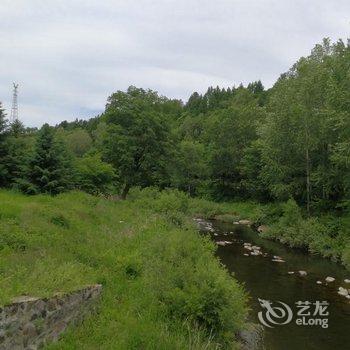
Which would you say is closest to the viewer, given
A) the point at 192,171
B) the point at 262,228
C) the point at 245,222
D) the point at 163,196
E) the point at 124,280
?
the point at 124,280

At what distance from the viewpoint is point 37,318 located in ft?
26.6

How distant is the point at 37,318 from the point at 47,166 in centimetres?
1469

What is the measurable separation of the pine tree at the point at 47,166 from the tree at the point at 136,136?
480 inches

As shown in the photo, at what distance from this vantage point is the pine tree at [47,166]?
21156 millimetres

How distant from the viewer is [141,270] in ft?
42.5

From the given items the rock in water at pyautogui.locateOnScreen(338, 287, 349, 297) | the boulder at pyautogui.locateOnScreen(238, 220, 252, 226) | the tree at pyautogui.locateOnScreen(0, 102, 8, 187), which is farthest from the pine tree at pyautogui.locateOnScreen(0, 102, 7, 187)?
the boulder at pyautogui.locateOnScreen(238, 220, 252, 226)

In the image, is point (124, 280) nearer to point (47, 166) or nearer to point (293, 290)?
point (293, 290)

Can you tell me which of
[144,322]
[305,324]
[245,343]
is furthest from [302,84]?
[144,322]

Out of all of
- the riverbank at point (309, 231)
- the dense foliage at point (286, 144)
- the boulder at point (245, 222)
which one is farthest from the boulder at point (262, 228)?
the boulder at point (245, 222)

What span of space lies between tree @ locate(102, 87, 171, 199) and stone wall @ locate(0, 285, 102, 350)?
25.5 metres

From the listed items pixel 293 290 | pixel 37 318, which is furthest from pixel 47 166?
pixel 37 318

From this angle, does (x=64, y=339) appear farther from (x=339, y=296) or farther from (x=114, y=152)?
(x=114, y=152)

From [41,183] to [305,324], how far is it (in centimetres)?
1419

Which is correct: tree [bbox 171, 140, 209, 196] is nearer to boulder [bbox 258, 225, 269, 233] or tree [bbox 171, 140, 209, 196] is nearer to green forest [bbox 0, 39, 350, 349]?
green forest [bbox 0, 39, 350, 349]
